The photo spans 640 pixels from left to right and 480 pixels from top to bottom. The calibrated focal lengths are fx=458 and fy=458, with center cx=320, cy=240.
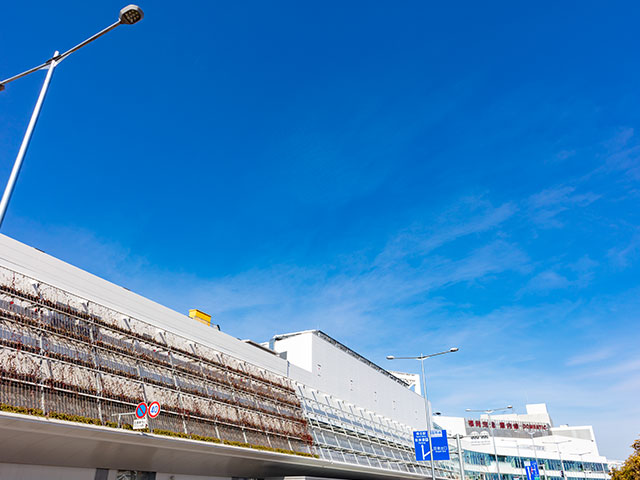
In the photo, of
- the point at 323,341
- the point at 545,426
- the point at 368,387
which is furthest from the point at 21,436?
the point at 545,426

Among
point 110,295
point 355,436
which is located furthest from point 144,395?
point 355,436

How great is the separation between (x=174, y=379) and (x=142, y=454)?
511 centimetres

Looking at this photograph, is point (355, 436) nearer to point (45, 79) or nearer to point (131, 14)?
point (45, 79)

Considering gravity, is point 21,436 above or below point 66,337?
below

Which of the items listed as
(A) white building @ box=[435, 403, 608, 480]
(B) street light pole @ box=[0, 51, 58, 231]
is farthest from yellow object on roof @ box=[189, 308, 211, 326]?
(A) white building @ box=[435, 403, 608, 480]

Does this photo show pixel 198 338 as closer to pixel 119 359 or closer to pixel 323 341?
pixel 119 359

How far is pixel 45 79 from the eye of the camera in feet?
41.8

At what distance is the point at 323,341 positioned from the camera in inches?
2078

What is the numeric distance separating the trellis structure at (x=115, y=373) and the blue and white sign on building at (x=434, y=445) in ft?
29.5

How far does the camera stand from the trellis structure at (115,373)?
2017 cm

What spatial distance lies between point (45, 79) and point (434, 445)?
34.2 meters

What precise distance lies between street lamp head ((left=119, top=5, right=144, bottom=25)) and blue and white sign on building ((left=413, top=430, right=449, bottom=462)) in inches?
1289

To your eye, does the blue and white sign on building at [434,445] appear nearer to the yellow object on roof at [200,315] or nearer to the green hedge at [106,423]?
the green hedge at [106,423]

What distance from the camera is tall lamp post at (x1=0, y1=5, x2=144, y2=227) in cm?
1090
